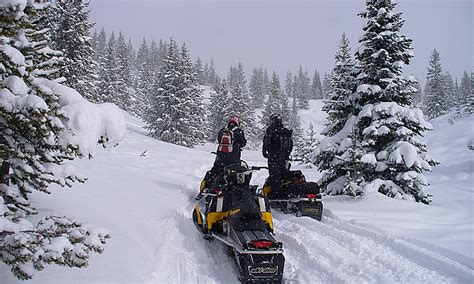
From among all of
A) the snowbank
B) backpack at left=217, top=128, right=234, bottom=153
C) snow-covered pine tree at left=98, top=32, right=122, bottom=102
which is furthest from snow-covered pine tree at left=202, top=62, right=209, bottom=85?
the snowbank

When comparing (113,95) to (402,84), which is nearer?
(402,84)

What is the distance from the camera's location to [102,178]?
440 inches

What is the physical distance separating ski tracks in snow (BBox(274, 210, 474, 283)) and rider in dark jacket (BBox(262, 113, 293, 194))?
2767 millimetres

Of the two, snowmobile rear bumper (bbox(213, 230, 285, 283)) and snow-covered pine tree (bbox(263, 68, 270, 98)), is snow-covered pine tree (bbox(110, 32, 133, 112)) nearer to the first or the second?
snowmobile rear bumper (bbox(213, 230, 285, 283))

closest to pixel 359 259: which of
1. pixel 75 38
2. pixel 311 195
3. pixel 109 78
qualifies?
pixel 311 195

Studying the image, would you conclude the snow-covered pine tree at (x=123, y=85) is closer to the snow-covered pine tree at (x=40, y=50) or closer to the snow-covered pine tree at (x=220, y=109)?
the snow-covered pine tree at (x=220, y=109)

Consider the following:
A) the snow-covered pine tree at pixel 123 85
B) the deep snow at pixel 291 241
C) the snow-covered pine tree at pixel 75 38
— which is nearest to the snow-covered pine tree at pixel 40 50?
the deep snow at pixel 291 241

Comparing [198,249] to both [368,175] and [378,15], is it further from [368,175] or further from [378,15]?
[378,15]

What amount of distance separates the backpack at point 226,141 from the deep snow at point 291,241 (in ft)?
6.17

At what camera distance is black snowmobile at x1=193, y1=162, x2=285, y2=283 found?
18.0ft

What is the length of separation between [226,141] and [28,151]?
707 centimetres

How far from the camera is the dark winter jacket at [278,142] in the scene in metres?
10.3

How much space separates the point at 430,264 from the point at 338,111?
950cm

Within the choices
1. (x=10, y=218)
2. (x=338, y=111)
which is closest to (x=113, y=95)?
(x=338, y=111)
